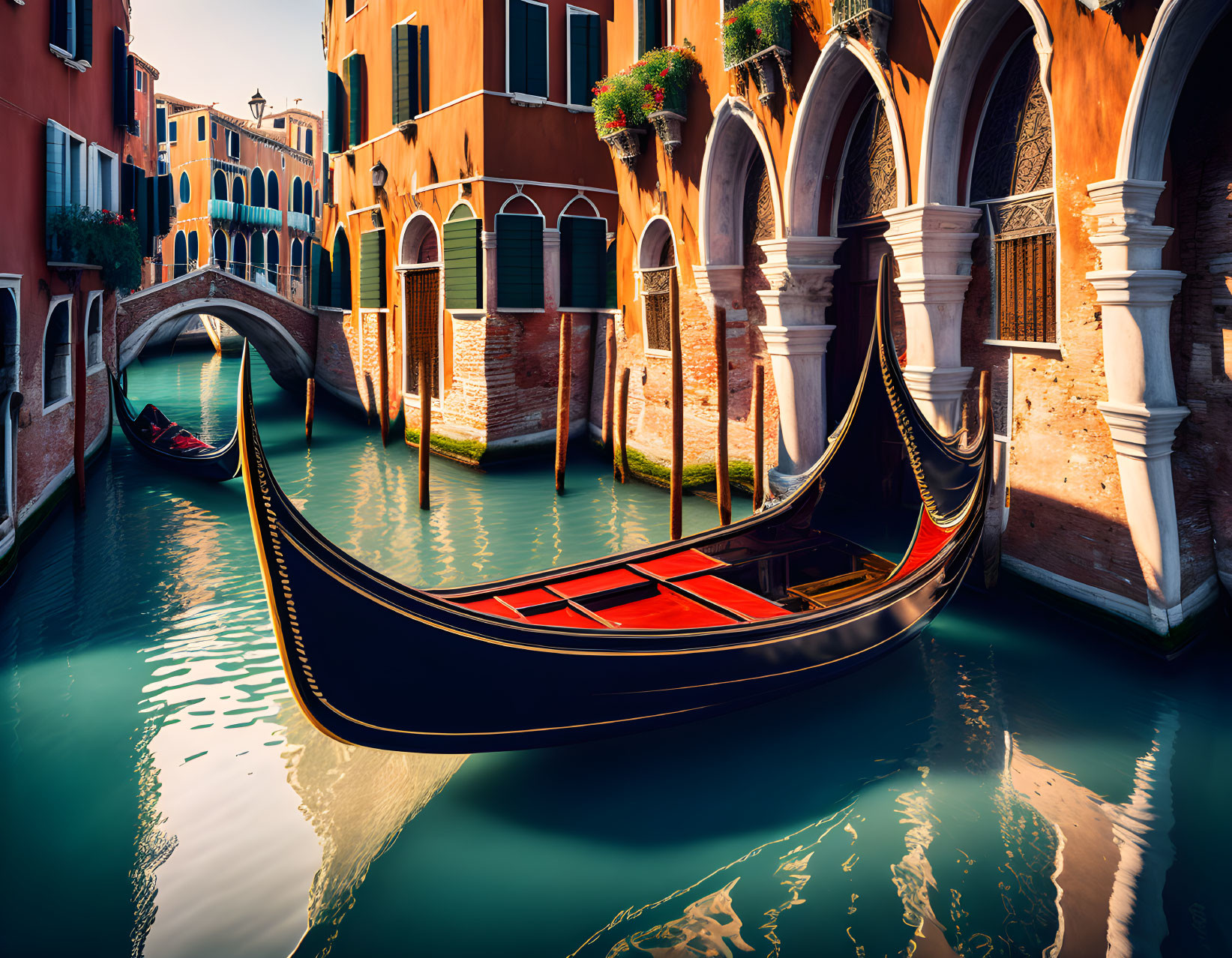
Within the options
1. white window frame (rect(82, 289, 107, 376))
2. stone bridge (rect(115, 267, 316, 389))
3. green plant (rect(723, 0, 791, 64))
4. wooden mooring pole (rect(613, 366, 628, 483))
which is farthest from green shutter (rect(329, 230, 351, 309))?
green plant (rect(723, 0, 791, 64))

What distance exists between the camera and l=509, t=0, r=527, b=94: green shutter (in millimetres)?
9031

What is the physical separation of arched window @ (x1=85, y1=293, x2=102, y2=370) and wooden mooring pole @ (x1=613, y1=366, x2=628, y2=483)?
5416mm

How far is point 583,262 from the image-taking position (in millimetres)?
9766

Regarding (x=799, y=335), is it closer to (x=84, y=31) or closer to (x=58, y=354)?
(x=58, y=354)

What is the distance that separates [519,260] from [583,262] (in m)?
0.80

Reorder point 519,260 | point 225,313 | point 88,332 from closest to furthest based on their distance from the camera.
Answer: point 88,332
point 519,260
point 225,313

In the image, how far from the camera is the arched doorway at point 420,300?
10266 mm

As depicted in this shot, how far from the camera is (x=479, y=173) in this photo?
29.8ft

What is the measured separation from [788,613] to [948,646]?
1387 millimetres

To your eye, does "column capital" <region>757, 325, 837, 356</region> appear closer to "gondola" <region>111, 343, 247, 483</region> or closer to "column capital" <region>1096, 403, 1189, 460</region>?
"column capital" <region>1096, 403, 1189, 460</region>

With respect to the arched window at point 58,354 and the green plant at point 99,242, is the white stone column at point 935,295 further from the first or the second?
the arched window at point 58,354

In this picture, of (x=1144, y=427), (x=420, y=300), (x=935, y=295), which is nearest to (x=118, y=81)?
(x=420, y=300)

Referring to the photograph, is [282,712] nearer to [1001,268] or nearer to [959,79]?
[1001,268]

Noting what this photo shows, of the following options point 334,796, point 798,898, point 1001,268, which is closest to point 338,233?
point 1001,268
